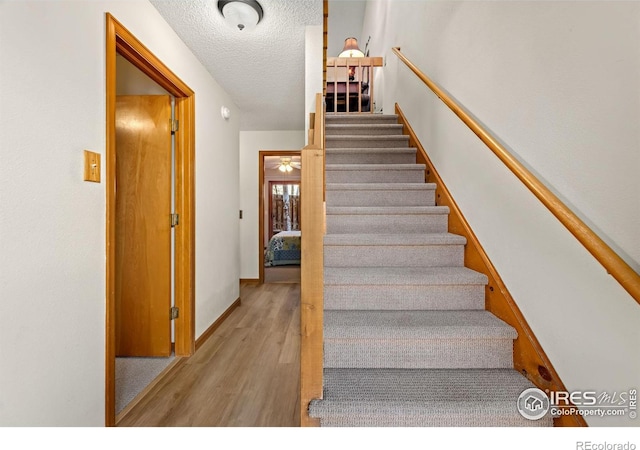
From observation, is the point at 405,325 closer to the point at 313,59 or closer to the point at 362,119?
the point at 313,59

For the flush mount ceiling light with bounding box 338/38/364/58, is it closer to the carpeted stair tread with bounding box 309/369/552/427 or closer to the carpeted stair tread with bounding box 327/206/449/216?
the carpeted stair tread with bounding box 327/206/449/216

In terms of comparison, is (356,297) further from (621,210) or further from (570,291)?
(621,210)

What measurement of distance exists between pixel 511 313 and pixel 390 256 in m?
0.72

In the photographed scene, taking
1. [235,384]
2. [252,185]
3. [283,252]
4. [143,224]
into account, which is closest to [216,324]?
[235,384]

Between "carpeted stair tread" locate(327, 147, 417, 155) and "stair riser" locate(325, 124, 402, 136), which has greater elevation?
"stair riser" locate(325, 124, 402, 136)

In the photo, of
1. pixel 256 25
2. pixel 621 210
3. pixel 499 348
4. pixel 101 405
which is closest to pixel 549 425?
pixel 499 348

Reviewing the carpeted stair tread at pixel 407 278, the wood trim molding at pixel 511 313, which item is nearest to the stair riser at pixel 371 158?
the wood trim molding at pixel 511 313

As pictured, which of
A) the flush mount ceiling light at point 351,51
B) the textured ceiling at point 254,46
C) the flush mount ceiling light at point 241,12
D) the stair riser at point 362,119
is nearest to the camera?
the flush mount ceiling light at point 241,12

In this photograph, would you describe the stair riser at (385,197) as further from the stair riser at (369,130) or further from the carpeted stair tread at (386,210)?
the stair riser at (369,130)

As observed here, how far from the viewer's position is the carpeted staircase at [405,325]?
3.77ft

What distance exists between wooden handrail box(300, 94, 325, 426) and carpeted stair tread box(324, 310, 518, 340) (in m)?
0.26

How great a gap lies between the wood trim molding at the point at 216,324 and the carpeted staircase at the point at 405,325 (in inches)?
52.3

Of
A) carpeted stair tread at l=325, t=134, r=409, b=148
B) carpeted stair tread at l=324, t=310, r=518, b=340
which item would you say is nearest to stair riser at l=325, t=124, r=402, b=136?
carpeted stair tread at l=325, t=134, r=409, b=148

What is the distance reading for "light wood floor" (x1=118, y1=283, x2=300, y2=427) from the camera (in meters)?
1.56
